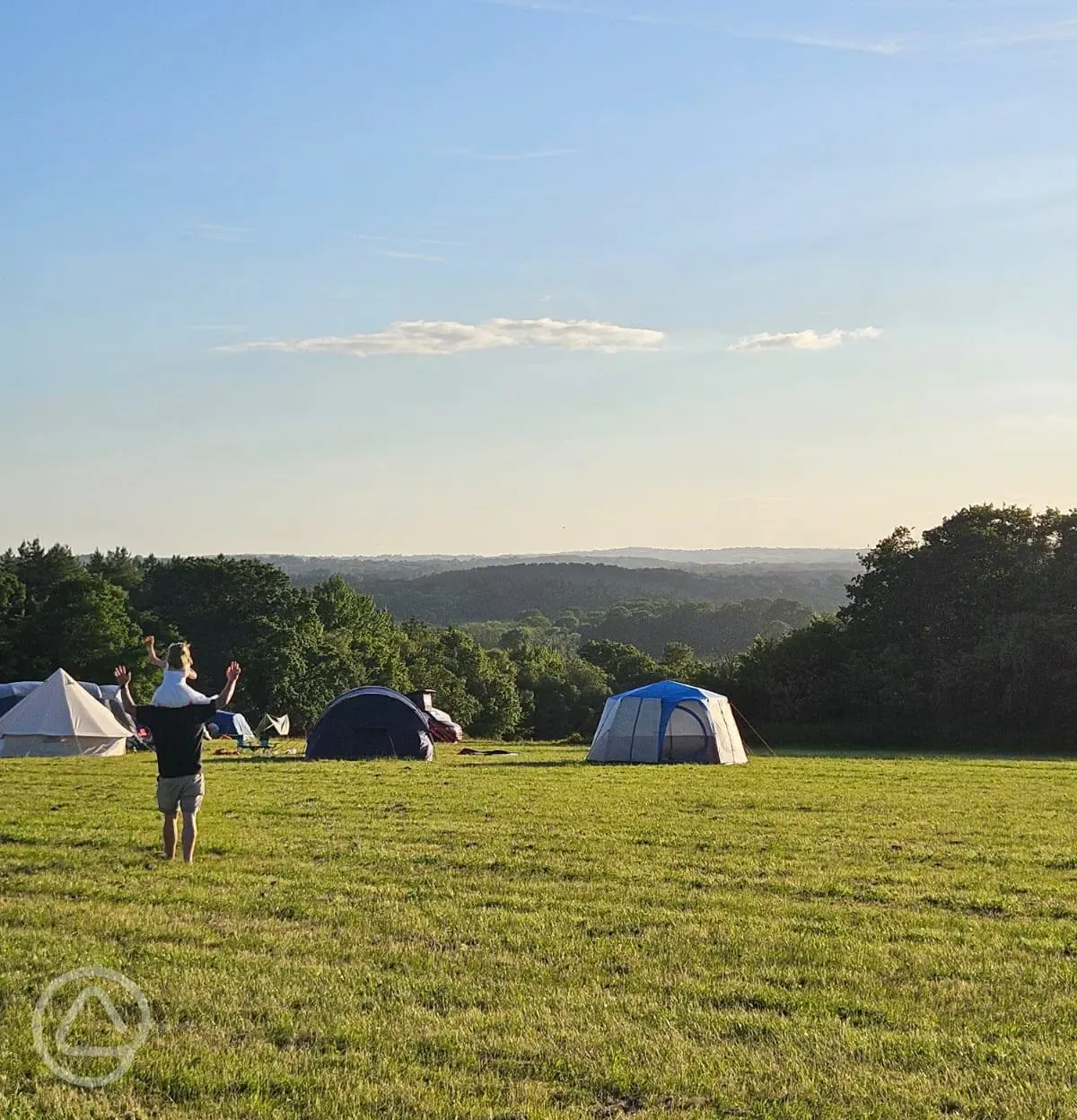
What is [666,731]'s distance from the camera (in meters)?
28.3

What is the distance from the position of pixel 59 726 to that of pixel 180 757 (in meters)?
21.9

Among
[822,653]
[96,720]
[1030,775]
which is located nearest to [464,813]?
[1030,775]

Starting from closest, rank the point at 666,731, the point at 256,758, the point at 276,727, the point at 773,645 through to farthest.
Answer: the point at 666,731
the point at 256,758
the point at 276,727
the point at 773,645

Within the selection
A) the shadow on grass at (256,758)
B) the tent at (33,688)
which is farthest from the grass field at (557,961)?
the tent at (33,688)

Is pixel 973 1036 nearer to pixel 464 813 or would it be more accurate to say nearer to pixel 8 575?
pixel 464 813

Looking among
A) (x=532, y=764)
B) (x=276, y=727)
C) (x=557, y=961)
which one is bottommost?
(x=276, y=727)

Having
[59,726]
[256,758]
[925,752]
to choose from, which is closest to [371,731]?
[256,758]

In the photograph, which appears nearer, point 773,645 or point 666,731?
point 666,731

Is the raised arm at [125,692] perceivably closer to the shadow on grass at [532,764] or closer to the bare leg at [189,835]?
the bare leg at [189,835]

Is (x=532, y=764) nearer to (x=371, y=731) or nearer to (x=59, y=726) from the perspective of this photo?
(x=371, y=731)

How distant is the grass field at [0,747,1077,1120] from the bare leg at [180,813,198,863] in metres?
0.26

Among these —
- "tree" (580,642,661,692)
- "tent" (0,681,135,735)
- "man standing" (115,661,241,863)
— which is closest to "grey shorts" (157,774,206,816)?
"man standing" (115,661,241,863)

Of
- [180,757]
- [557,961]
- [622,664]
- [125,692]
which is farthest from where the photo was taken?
[622,664]

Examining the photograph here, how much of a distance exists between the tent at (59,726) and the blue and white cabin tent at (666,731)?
13008 millimetres
